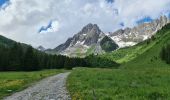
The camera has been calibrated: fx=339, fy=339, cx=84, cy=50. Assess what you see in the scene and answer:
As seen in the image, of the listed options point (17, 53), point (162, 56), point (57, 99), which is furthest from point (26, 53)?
point (57, 99)

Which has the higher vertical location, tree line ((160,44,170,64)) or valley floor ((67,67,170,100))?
tree line ((160,44,170,64))

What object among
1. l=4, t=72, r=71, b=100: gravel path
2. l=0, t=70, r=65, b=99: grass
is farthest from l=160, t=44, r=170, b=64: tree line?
l=4, t=72, r=71, b=100: gravel path

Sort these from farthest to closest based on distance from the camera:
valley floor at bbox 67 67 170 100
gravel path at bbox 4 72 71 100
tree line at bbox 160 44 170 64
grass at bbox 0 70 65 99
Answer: tree line at bbox 160 44 170 64 < grass at bbox 0 70 65 99 < gravel path at bbox 4 72 71 100 < valley floor at bbox 67 67 170 100

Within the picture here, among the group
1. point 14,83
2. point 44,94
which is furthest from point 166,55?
point 44,94

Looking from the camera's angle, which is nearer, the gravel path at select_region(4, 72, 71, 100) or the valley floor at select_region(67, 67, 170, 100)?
the valley floor at select_region(67, 67, 170, 100)

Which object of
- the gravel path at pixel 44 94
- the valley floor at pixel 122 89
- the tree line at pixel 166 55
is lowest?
the gravel path at pixel 44 94

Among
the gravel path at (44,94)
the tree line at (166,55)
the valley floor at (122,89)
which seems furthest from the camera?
the tree line at (166,55)

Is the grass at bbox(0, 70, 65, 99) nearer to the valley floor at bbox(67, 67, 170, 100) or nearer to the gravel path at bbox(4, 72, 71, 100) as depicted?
the gravel path at bbox(4, 72, 71, 100)

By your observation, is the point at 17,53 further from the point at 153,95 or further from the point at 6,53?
the point at 153,95

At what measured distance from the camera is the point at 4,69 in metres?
158

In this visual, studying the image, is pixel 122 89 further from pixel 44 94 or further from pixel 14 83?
pixel 14 83

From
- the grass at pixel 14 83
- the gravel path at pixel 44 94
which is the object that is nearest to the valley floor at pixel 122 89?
the gravel path at pixel 44 94

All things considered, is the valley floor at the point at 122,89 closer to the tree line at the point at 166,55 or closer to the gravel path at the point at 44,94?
the gravel path at the point at 44,94

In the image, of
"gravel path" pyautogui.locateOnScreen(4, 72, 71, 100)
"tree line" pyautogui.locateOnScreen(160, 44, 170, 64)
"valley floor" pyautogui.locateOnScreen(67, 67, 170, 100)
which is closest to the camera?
"valley floor" pyautogui.locateOnScreen(67, 67, 170, 100)
